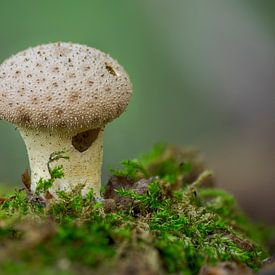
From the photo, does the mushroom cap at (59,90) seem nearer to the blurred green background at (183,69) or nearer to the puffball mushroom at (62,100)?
the puffball mushroom at (62,100)

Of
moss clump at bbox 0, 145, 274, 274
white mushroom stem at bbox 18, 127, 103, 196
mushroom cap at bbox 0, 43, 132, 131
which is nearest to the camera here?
moss clump at bbox 0, 145, 274, 274

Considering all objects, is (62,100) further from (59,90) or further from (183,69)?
(183,69)

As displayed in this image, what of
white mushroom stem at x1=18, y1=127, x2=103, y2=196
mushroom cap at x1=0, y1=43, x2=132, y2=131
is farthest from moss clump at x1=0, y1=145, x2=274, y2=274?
mushroom cap at x1=0, y1=43, x2=132, y2=131

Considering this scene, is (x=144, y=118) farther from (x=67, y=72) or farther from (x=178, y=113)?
(x=67, y=72)

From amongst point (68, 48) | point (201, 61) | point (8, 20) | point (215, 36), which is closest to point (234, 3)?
point (215, 36)

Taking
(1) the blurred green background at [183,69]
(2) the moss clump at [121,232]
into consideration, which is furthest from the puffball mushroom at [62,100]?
(1) the blurred green background at [183,69]

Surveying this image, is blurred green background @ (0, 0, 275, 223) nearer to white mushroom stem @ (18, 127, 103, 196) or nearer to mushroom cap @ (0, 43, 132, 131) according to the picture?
white mushroom stem @ (18, 127, 103, 196)
